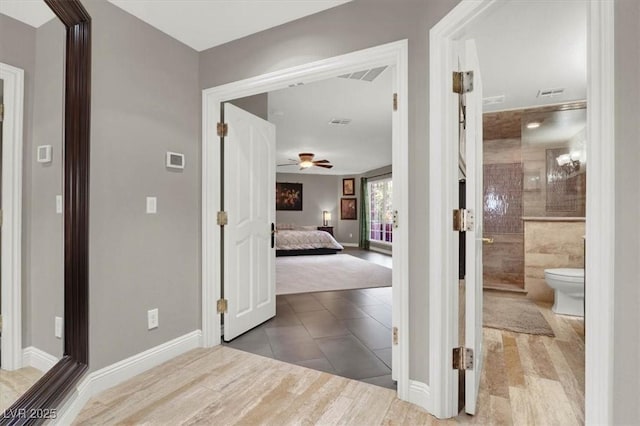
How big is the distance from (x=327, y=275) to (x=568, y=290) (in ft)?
11.2

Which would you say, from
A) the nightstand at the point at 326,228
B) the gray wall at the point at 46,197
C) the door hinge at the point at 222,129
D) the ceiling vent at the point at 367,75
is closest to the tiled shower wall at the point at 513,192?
the ceiling vent at the point at 367,75

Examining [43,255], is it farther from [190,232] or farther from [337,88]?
[337,88]

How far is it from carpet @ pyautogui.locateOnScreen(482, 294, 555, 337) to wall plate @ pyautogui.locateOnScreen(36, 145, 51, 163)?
359 cm

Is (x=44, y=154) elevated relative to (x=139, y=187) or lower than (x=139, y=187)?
elevated

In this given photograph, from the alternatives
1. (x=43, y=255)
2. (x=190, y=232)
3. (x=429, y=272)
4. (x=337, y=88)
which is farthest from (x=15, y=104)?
(x=337, y=88)

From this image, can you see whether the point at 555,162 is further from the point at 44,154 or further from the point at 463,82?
the point at 44,154

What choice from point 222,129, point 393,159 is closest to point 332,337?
point 393,159

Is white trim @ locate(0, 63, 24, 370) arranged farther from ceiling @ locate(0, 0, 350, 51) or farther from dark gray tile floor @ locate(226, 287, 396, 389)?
dark gray tile floor @ locate(226, 287, 396, 389)

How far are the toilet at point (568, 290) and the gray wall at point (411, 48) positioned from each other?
2444mm

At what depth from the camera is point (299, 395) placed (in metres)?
1.86

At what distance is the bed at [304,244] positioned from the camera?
830 cm

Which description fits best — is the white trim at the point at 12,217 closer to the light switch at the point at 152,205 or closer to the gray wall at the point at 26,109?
the gray wall at the point at 26,109

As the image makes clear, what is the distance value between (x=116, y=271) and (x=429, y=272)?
193cm

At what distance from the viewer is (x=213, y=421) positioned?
5.30ft
